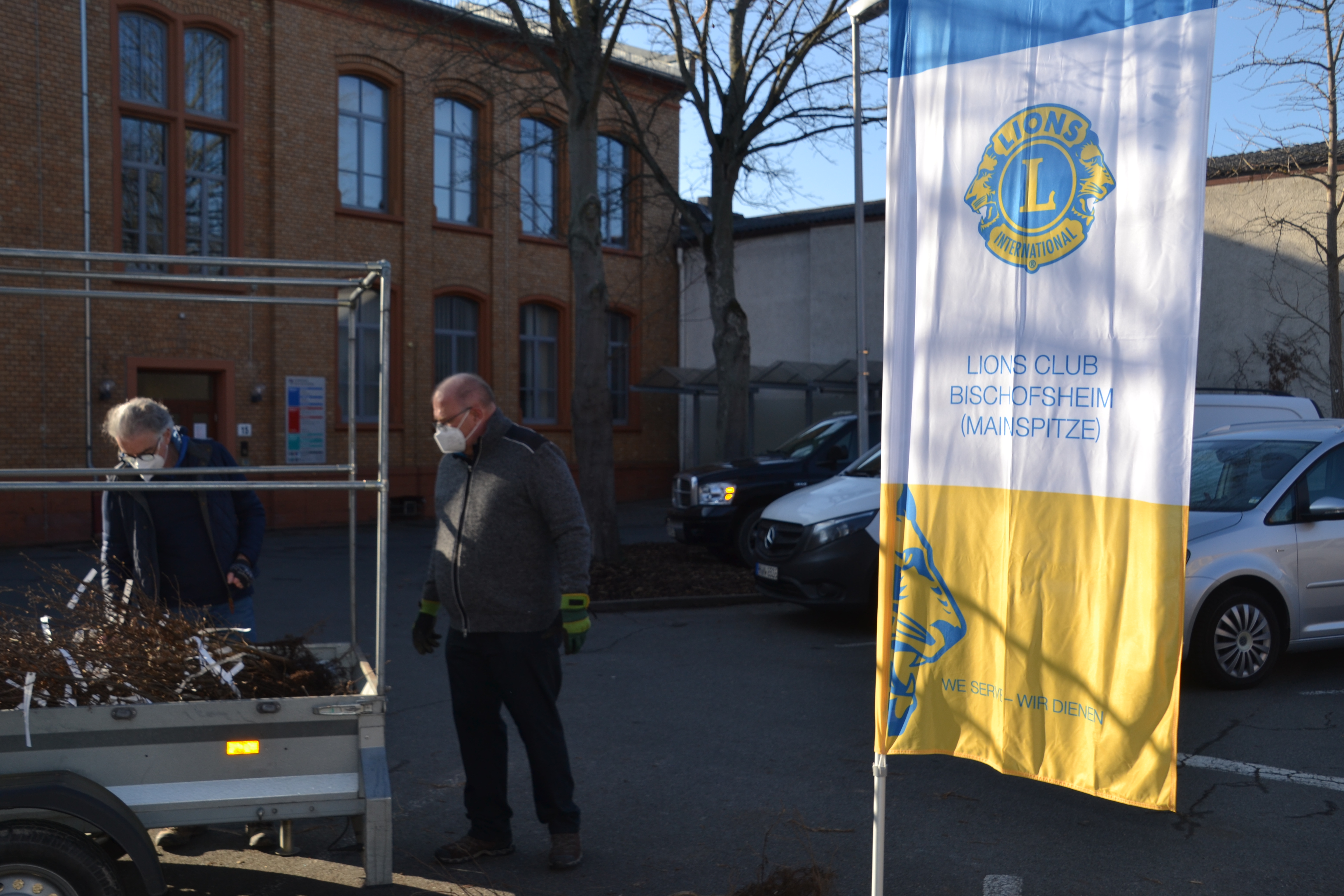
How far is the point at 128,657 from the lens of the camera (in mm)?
3787

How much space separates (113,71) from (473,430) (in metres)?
16.4

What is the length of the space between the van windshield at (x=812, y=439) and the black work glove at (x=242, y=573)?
9.34 meters

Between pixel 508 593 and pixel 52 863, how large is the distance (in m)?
1.79

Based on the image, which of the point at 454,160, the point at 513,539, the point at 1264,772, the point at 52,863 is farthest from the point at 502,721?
the point at 454,160

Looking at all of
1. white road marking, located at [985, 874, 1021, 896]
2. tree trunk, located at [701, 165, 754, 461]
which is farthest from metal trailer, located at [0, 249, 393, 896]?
tree trunk, located at [701, 165, 754, 461]

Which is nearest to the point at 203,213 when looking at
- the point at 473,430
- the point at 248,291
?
the point at 248,291

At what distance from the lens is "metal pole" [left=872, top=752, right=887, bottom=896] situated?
144 inches

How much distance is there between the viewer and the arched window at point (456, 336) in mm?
22484

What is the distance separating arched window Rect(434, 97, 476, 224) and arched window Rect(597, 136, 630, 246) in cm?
270

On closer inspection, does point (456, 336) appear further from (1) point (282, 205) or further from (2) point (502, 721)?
(2) point (502, 721)

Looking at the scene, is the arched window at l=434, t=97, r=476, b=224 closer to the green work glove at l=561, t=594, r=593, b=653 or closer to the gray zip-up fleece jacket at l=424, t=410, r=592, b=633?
the gray zip-up fleece jacket at l=424, t=410, r=592, b=633

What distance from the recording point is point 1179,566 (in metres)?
3.31

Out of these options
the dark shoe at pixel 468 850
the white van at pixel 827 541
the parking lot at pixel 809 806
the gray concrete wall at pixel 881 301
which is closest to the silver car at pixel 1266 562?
the parking lot at pixel 809 806

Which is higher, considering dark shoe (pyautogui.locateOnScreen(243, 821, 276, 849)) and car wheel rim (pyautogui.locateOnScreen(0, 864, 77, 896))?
car wheel rim (pyautogui.locateOnScreen(0, 864, 77, 896))
